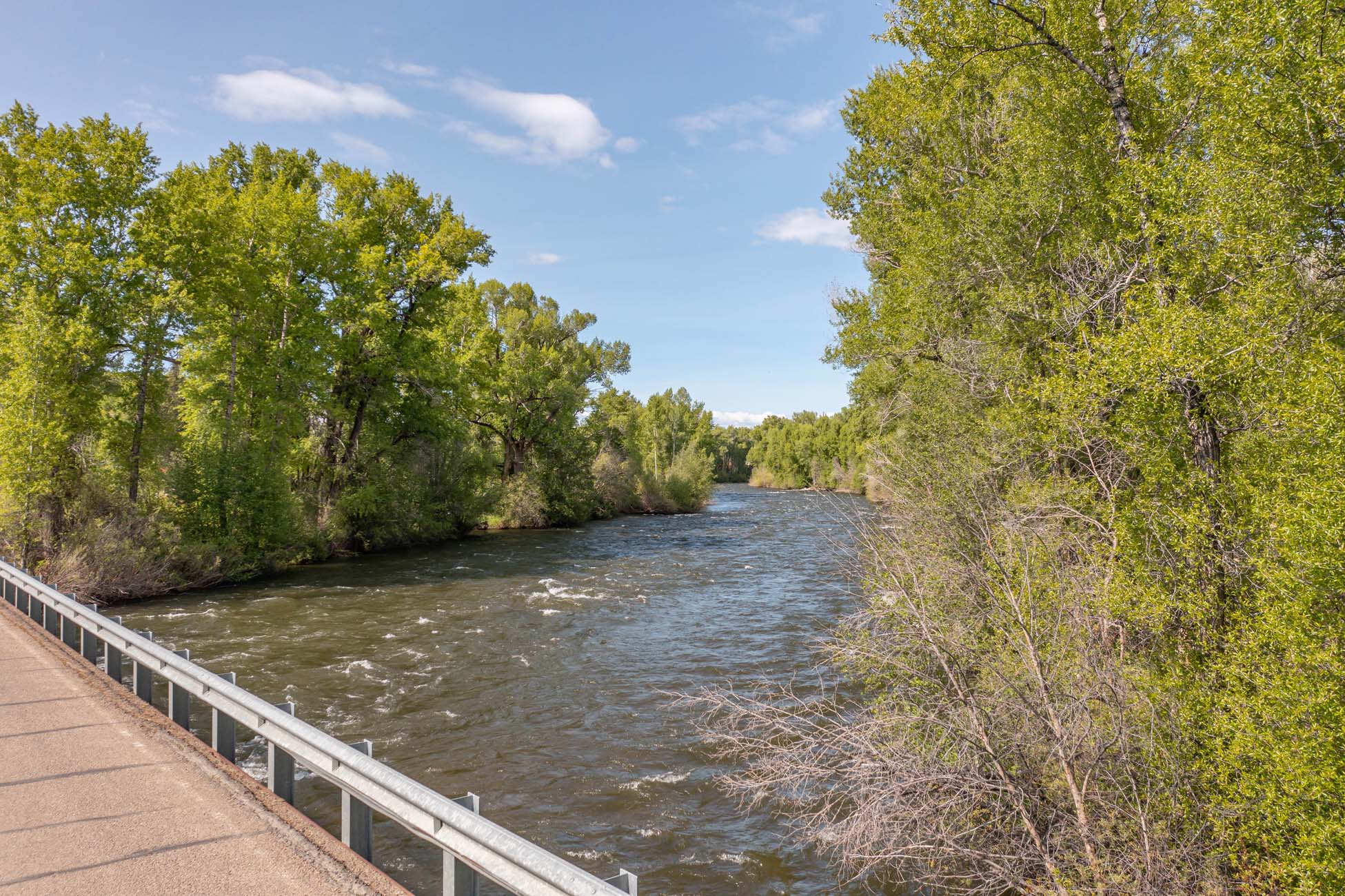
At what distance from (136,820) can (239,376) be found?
77.3ft

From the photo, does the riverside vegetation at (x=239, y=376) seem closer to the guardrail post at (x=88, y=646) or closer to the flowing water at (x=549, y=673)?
the flowing water at (x=549, y=673)

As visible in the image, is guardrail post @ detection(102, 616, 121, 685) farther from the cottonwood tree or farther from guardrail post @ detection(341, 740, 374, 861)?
the cottonwood tree

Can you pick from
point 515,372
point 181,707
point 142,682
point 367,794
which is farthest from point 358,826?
point 515,372

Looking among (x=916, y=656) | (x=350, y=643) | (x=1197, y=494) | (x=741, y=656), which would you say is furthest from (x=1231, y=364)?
(x=350, y=643)

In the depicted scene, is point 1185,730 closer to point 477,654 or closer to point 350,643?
point 477,654

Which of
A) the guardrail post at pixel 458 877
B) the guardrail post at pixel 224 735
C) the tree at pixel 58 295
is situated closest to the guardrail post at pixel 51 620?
the guardrail post at pixel 224 735

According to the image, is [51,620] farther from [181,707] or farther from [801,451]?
[801,451]

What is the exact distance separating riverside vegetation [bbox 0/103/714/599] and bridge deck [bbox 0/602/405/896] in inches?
543

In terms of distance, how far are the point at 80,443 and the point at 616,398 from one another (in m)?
57.1

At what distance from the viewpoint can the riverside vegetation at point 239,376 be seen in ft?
59.8

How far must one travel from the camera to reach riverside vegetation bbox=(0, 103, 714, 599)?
18.2 meters

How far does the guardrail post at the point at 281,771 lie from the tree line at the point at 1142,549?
383 cm

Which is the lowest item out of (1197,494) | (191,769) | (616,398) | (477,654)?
(477,654)

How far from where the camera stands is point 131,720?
6.97m
